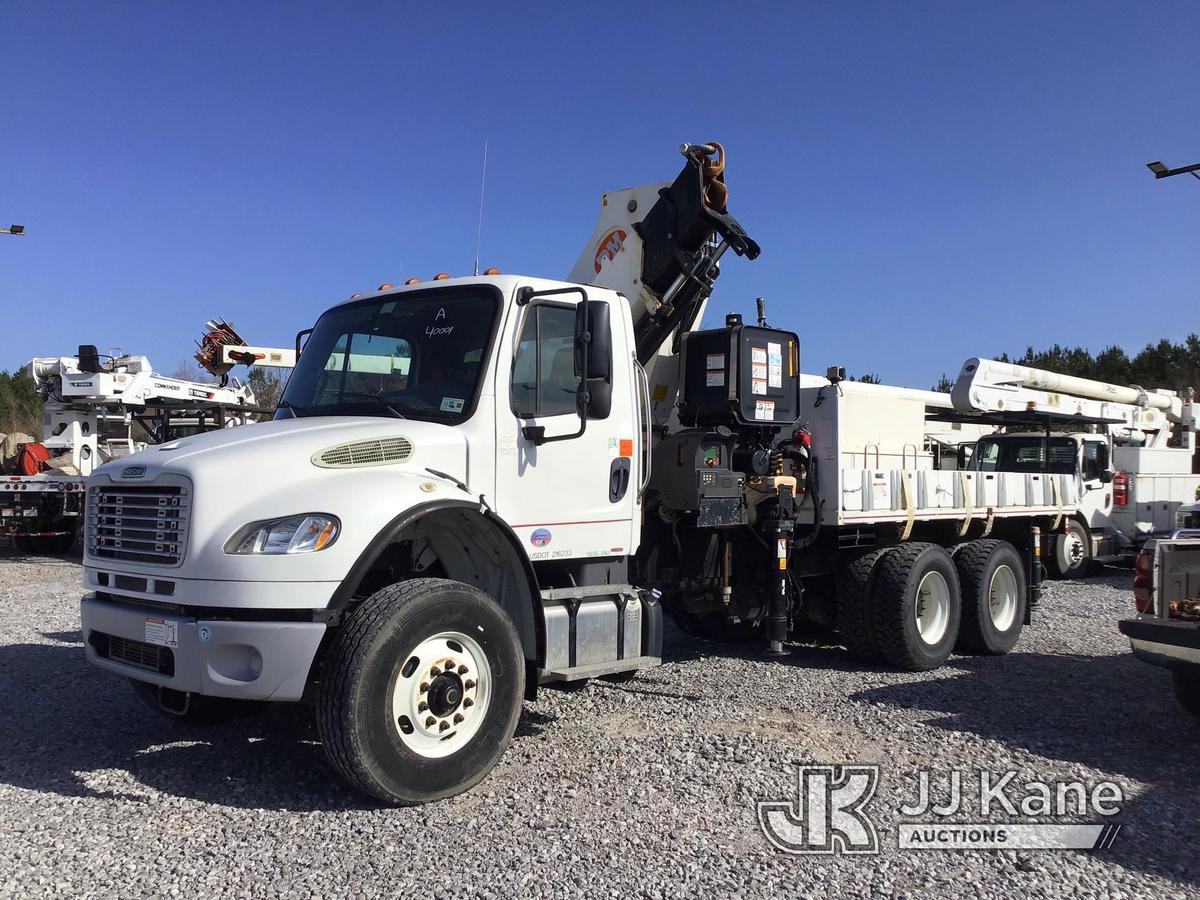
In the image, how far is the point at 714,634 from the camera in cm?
921

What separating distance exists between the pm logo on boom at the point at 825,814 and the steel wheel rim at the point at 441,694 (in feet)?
4.95

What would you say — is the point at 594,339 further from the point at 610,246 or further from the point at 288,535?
the point at 610,246

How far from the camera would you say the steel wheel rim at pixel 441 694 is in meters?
4.61

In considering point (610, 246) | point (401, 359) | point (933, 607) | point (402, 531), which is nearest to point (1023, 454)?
point (933, 607)

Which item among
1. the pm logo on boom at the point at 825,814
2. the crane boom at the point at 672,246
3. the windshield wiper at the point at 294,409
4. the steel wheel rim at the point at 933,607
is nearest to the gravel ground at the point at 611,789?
the pm logo on boom at the point at 825,814

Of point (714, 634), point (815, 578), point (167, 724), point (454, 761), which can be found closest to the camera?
point (454, 761)

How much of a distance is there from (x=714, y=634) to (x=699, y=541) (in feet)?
7.38

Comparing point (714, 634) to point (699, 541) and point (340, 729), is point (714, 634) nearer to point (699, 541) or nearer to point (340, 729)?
point (699, 541)

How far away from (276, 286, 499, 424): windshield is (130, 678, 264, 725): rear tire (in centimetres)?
176

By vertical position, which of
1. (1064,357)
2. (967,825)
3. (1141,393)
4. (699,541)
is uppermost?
(1064,357)

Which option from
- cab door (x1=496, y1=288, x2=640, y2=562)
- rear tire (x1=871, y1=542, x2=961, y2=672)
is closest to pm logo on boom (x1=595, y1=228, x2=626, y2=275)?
cab door (x1=496, y1=288, x2=640, y2=562)

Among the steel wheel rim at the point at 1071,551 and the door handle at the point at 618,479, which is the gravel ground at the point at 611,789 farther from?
the steel wheel rim at the point at 1071,551

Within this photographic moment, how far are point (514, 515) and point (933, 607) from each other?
4.56 metres

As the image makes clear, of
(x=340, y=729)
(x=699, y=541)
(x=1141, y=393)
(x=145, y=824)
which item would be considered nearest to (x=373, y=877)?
(x=340, y=729)
